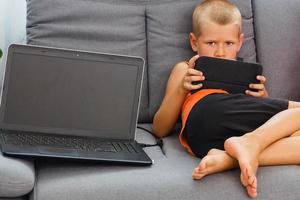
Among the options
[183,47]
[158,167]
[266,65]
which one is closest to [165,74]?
[183,47]

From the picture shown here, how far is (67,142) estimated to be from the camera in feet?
4.80

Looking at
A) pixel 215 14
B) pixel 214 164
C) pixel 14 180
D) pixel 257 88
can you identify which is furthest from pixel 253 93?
pixel 14 180

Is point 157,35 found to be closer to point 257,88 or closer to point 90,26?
point 90,26

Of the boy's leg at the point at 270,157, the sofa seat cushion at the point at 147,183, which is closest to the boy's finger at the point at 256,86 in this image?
the boy's leg at the point at 270,157

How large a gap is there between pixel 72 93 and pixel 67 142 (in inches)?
6.7

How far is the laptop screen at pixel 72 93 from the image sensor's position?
152 cm

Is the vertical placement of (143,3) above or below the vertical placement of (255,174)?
above

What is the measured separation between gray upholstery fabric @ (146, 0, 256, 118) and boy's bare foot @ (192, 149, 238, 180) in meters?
0.50

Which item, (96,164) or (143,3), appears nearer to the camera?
(96,164)

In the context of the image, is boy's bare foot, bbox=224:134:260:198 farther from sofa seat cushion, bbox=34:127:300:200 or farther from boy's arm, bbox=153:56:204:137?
boy's arm, bbox=153:56:204:137

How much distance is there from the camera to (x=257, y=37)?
1906 mm

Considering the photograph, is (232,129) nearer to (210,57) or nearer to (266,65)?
(210,57)

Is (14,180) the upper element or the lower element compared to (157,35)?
lower

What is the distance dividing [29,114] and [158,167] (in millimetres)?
425
